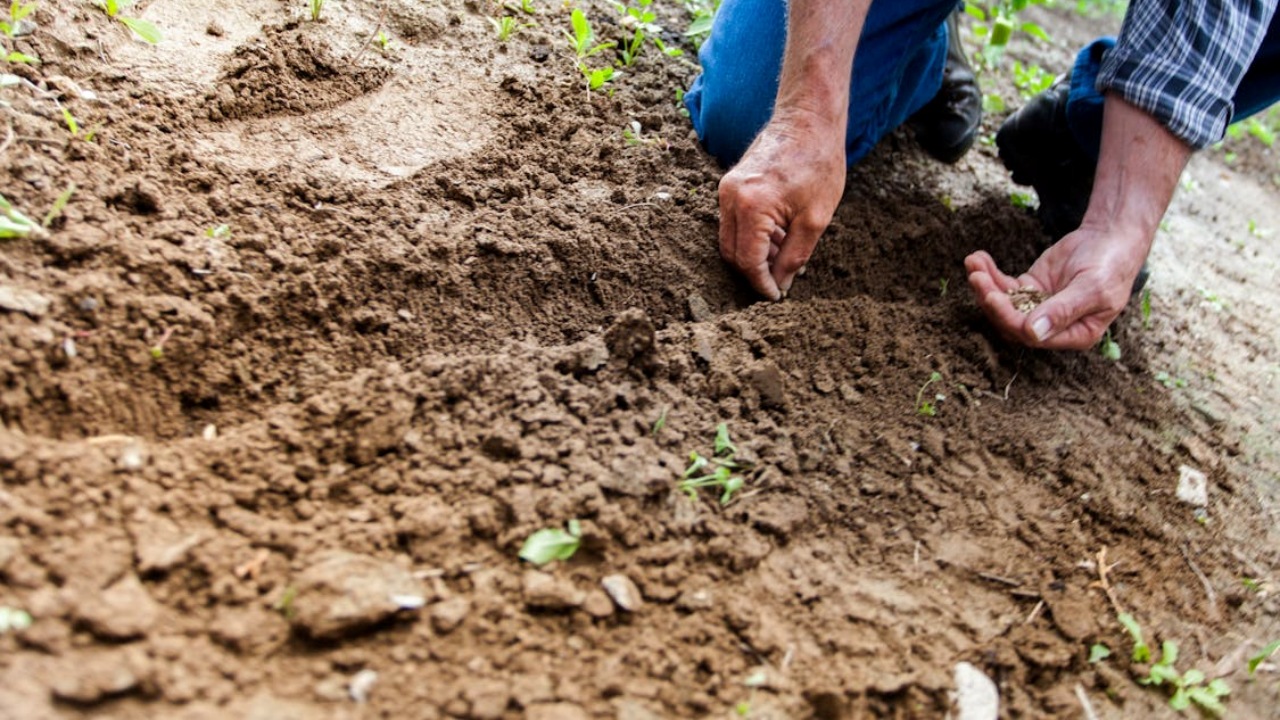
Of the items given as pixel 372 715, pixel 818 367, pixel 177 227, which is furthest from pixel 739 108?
pixel 372 715

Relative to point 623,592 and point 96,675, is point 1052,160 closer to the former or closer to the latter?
point 623,592

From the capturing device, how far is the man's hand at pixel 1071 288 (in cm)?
189

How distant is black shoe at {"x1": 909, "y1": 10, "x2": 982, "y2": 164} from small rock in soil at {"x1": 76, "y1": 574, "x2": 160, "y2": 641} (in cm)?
243

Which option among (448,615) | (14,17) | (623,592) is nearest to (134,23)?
(14,17)

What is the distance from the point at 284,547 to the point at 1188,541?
1700mm

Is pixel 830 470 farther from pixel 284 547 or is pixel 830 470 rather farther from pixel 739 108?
pixel 739 108

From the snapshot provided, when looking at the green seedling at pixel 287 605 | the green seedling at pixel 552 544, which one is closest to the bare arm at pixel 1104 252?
the green seedling at pixel 552 544

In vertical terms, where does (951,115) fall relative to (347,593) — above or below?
above

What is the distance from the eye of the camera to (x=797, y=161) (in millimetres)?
1801

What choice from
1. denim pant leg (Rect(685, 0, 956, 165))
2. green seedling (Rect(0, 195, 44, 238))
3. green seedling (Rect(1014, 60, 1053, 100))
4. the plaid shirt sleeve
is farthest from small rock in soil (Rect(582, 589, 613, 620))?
green seedling (Rect(1014, 60, 1053, 100))

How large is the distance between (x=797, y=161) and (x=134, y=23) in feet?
4.90

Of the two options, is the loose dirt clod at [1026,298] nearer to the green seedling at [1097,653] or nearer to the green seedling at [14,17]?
the green seedling at [1097,653]

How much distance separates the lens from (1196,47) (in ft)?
6.53

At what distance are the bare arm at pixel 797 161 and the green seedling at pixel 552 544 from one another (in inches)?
32.0
